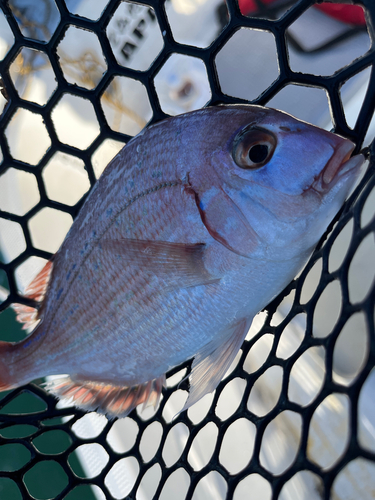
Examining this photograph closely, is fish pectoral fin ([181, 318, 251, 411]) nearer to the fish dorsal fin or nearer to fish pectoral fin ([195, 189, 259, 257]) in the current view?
fish pectoral fin ([195, 189, 259, 257])

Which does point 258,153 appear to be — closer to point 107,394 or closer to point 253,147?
point 253,147

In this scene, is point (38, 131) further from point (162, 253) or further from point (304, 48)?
point (162, 253)

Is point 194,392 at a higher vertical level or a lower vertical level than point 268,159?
lower

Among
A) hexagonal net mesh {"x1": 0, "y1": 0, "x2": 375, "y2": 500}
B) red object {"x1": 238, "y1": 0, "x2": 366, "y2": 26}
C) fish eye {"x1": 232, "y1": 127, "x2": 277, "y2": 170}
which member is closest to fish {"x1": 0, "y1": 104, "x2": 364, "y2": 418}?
fish eye {"x1": 232, "y1": 127, "x2": 277, "y2": 170}

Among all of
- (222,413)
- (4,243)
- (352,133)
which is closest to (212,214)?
(352,133)

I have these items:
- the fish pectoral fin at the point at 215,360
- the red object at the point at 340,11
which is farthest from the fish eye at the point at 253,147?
the red object at the point at 340,11

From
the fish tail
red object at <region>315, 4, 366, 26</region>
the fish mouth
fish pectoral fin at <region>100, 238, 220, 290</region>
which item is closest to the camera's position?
the fish mouth
